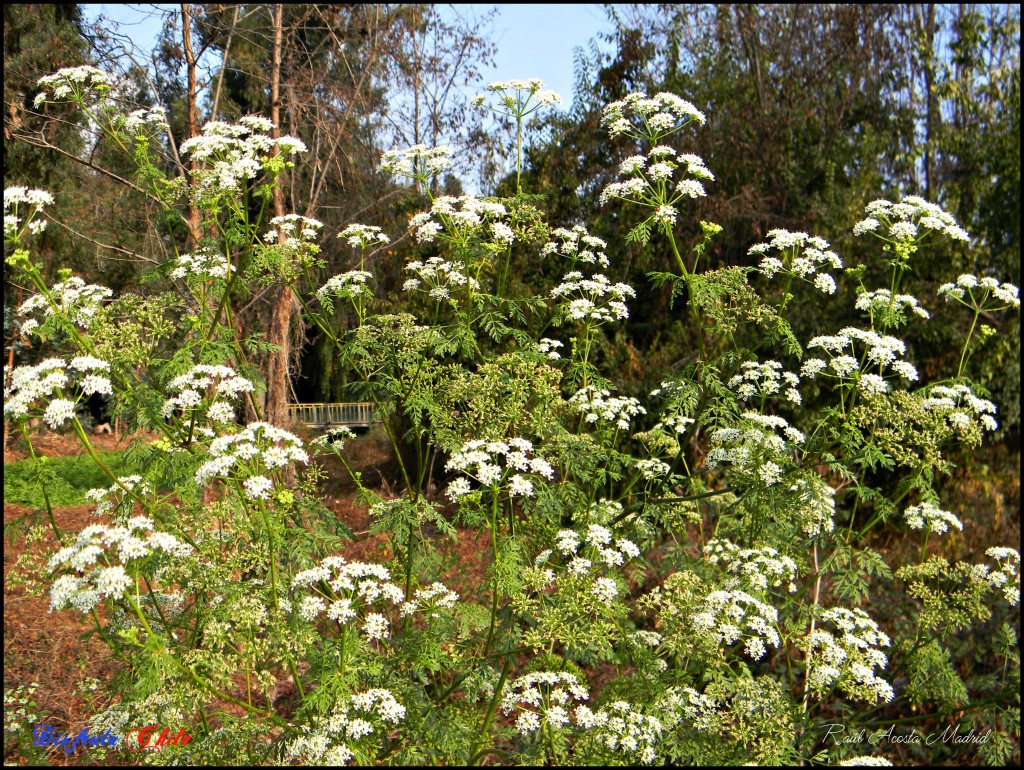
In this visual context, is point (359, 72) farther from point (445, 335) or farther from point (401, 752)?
point (401, 752)

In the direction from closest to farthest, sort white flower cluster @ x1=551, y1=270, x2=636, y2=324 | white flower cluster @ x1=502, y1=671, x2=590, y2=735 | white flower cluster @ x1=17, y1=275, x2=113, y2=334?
1. white flower cluster @ x1=502, y1=671, x2=590, y2=735
2. white flower cluster @ x1=17, y1=275, x2=113, y2=334
3. white flower cluster @ x1=551, y1=270, x2=636, y2=324

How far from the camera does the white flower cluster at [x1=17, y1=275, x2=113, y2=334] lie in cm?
411

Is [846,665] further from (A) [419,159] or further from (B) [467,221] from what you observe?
(A) [419,159]

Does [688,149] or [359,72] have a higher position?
[359,72]

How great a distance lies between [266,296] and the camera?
37.2ft

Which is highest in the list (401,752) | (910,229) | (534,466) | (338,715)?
(910,229)

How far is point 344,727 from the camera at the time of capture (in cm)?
362

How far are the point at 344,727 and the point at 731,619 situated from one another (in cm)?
220

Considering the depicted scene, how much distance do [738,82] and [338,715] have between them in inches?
451

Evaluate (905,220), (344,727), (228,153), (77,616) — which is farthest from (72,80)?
(77,616)

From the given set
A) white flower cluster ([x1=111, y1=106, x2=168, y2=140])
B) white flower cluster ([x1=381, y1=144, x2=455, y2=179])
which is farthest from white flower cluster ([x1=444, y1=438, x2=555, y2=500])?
white flower cluster ([x1=111, y1=106, x2=168, y2=140])

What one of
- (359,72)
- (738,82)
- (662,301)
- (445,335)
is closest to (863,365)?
(445,335)

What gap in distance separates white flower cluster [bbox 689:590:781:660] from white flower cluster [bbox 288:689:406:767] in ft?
5.36

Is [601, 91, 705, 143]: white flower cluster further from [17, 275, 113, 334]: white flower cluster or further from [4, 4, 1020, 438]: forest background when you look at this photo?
[4, 4, 1020, 438]: forest background
